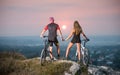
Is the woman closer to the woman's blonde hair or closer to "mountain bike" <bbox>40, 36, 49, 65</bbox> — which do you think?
the woman's blonde hair

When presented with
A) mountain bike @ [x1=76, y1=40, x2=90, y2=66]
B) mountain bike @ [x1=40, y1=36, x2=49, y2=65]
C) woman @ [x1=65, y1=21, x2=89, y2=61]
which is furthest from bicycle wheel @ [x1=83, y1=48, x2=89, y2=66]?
mountain bike @ [x1=40, y1=36, x2=49, y2=65]

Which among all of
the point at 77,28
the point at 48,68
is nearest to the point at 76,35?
the point at 77,28

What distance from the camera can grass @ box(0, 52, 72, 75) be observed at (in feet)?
16.4

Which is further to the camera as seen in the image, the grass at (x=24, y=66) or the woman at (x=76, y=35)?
the woman at (x=76, y=35)

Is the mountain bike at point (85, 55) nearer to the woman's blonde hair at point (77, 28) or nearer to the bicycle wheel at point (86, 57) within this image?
the bicycle wheel at point (86, 57)

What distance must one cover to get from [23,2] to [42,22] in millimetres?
854

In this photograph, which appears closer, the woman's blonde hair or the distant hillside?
the distant hillside

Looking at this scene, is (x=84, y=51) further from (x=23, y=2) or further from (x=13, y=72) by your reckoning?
(x=23, y=2)

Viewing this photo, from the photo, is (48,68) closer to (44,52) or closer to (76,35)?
(44,52)

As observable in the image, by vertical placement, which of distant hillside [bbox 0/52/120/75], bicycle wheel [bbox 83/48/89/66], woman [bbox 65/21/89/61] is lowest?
distant hillside [bbox 0/52/120/75]

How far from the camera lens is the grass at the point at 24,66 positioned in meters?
5.00

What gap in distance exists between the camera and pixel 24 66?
209 inches

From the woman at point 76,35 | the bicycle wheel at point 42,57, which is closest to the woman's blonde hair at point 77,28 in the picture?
the woman at point 76,35

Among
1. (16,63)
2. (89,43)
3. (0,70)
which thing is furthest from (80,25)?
(0,70)
